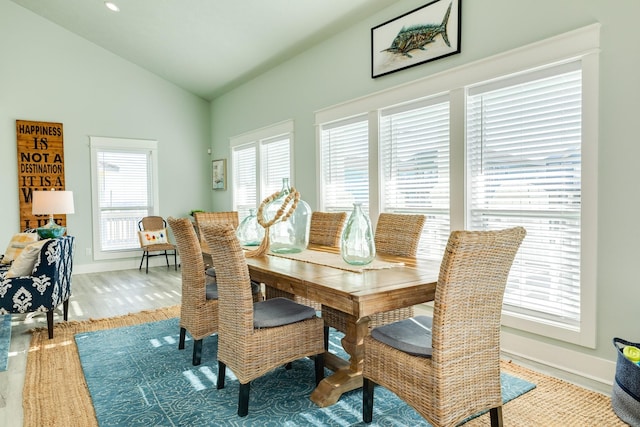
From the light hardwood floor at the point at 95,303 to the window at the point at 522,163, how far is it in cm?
304

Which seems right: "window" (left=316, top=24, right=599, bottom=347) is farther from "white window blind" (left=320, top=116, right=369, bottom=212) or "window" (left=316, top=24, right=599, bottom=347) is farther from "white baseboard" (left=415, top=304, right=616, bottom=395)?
"white window blind" (left=320, top=116, right=369, bottom=212)

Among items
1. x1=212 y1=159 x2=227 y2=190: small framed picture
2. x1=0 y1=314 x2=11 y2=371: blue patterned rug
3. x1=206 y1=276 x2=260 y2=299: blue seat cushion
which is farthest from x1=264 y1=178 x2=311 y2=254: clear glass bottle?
x1=212 y1=159 x2=227 y2=190: small framed picture

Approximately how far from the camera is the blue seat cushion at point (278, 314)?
2175mm

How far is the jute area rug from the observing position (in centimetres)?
207

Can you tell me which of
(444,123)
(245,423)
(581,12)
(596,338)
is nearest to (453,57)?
(444,123)

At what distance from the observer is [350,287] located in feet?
5.98

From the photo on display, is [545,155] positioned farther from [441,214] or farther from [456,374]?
[456,374]

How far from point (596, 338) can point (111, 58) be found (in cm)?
723

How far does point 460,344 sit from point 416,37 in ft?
9.25

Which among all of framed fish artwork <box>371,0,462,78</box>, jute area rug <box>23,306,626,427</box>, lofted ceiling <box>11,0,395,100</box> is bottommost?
jute area rug <box>23,306,626,427</box>

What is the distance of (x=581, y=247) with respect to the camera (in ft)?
8.31

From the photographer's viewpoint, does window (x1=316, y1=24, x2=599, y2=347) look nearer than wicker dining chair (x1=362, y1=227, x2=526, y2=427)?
No

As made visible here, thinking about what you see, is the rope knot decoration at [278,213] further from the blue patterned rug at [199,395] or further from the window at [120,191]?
the window at [120,191]

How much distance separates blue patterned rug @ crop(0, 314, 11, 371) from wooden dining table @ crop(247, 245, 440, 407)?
1.94m
